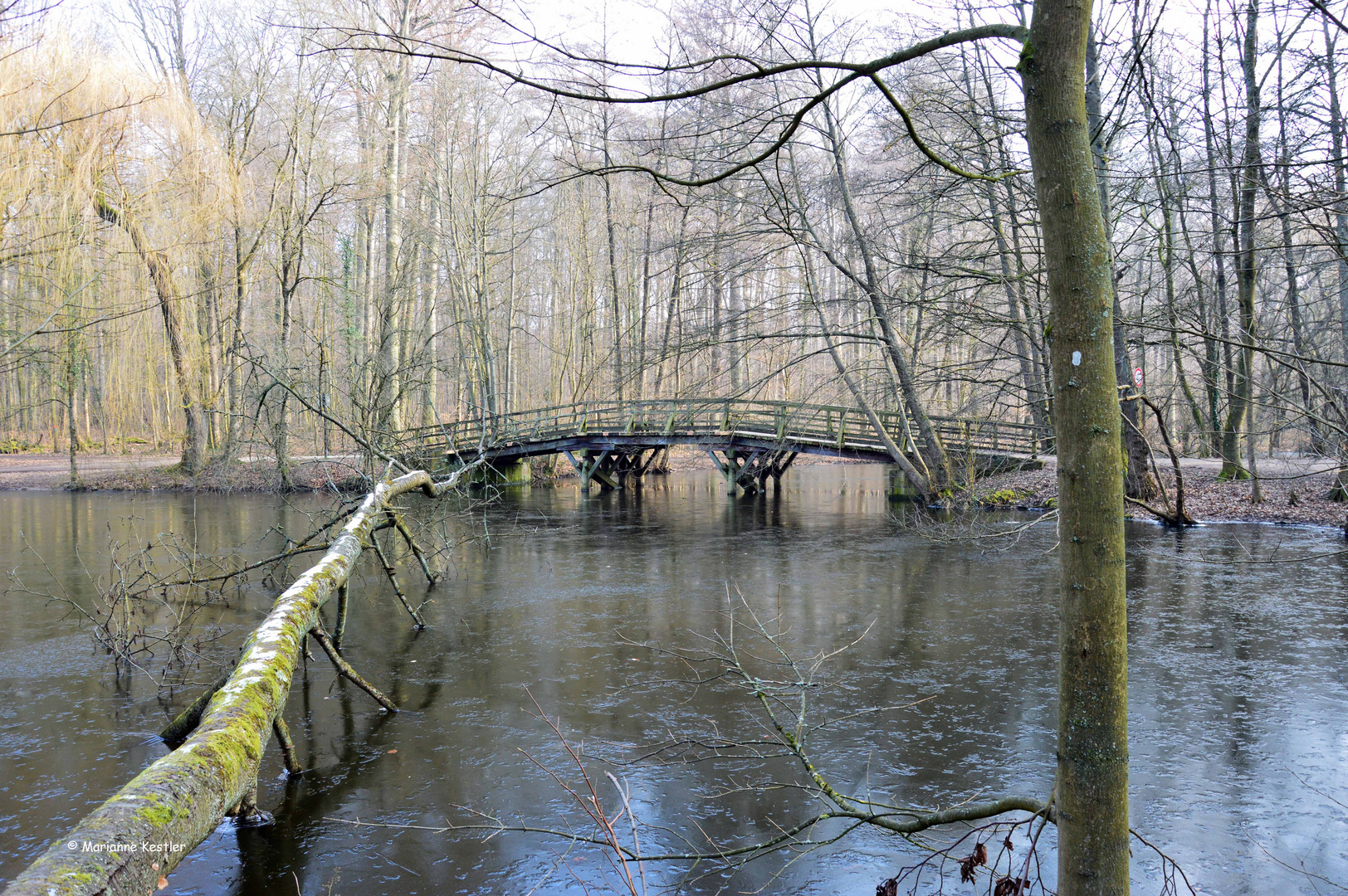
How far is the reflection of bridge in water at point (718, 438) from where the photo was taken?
20.7 m

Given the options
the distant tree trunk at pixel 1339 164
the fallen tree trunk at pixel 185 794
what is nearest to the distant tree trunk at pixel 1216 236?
the distant tree trunk at pixel 1339 164

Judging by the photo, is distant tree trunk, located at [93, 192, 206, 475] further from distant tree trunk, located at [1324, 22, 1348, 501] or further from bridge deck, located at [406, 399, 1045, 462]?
distant tree trunk, located at [1324, 22, 1348, 501]

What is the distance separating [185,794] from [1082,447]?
310cm

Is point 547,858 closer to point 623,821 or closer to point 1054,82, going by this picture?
point 623,821

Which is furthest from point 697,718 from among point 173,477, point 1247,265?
point 173,477

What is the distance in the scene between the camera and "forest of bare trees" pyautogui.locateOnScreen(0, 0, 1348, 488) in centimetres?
1253

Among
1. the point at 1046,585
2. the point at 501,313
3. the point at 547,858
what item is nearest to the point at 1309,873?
the point at 547,858

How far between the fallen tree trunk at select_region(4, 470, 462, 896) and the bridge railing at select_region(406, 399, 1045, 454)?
1481 cm

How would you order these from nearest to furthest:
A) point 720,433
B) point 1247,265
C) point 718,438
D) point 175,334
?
1. point 1247,265
2. point 175,334
3. point 718,438
4. point 720,433

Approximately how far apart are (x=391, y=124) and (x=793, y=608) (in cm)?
2028

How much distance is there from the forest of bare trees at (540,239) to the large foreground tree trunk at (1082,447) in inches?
235

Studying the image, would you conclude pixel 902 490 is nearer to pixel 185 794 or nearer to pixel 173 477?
pixel 173 477

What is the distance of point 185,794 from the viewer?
Result: 3.07 meters

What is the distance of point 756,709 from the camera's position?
7.18 metres
